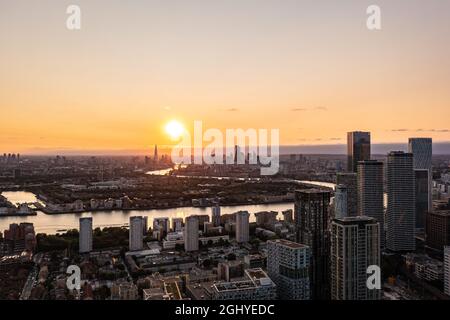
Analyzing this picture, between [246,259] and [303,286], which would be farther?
[246,259]

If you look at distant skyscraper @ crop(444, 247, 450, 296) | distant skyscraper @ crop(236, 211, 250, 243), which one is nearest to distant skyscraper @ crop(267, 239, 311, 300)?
distant skyscraper @ crop(444, 247, 450, 296)

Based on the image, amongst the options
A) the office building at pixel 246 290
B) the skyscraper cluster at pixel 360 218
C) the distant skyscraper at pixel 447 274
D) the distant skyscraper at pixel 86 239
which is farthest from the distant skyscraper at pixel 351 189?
the distant skyscraper at pixel 86 239

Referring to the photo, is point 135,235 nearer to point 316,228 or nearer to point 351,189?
point 316,228

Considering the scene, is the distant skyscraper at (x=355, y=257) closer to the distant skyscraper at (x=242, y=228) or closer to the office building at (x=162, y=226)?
the distant skyscraper at (x=242, y=228)

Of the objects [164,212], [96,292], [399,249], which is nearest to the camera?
[96,292]

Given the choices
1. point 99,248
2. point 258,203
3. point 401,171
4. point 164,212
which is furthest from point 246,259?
point 258,203

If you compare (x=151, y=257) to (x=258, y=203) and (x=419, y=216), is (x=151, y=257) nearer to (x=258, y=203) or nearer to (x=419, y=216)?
(x=419, y=216)

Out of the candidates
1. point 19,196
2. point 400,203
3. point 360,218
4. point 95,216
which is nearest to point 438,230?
point 400,203
